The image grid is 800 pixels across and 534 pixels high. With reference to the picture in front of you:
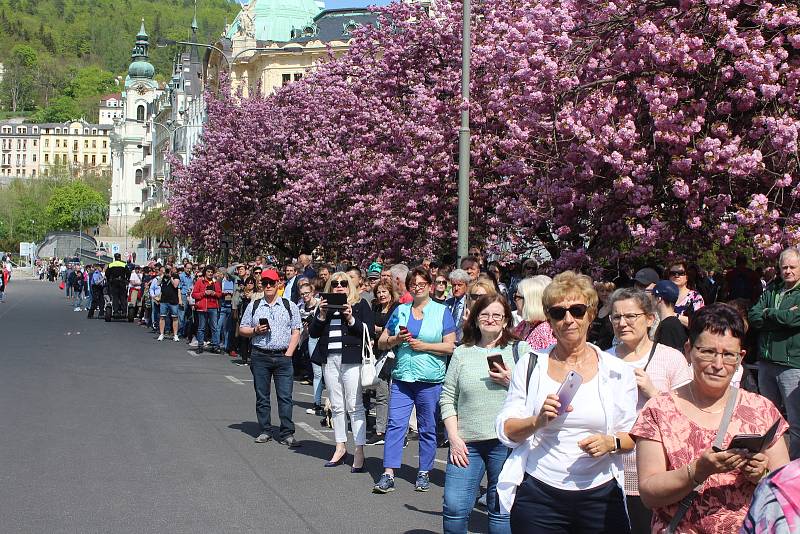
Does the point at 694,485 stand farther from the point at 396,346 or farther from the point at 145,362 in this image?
the point at 145,362

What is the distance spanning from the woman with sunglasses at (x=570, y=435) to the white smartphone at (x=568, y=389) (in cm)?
7

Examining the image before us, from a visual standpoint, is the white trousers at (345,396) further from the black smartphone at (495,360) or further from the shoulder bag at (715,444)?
the shoulder bag at (715,444)

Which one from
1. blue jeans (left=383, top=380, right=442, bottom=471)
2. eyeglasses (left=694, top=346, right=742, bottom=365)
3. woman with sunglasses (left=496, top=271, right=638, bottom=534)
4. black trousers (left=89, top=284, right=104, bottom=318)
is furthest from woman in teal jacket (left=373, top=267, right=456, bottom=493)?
black trousers (left=89, top=284, right=104, bottom=318)

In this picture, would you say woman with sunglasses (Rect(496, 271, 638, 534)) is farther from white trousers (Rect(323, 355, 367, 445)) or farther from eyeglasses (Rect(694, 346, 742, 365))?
white trousers (Rect(323, 355, 367, 445))

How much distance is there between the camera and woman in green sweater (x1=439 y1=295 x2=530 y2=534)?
23.4 feet

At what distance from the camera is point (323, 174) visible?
32.4 meters

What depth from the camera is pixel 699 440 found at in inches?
169

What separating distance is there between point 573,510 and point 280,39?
84.4m

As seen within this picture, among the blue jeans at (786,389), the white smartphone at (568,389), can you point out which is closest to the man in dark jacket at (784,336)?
the blue jeans at (786,389)

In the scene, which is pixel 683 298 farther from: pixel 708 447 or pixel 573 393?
pixel 708 447

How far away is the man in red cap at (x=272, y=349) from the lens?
12.6m

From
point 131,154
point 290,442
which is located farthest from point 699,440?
point 131,154

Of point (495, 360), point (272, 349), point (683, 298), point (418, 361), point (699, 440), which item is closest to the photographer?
point (699, 440)

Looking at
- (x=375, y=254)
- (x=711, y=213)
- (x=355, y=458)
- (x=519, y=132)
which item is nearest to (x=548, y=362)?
(x=355, y=458)
